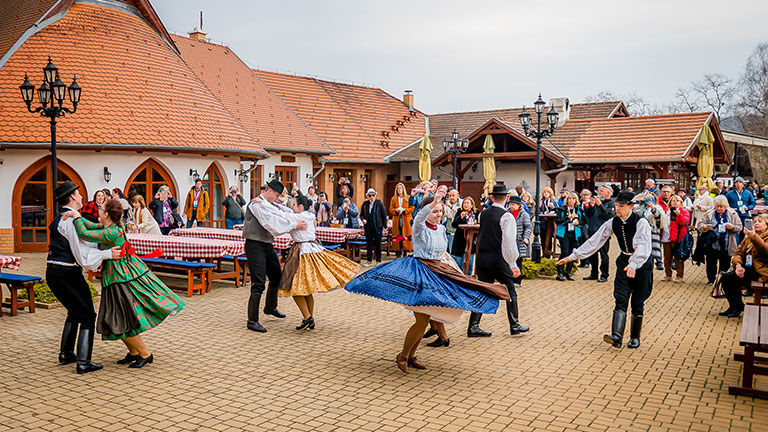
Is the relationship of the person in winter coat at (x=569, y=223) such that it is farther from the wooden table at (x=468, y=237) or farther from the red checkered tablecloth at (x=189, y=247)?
the red checkered tablecloth at (x=189, y=247)

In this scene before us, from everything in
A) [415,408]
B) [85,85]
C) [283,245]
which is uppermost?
[85,85]

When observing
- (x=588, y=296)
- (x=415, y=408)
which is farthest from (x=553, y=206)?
(x=415, y=408)

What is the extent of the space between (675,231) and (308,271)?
7.94 metres

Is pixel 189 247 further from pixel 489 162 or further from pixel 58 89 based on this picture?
pixel 489 162

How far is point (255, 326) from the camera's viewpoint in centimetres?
834

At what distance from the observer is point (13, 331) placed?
828cm

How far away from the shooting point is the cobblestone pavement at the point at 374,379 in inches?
208

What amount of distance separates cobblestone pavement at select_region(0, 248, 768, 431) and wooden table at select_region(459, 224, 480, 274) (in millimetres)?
2514

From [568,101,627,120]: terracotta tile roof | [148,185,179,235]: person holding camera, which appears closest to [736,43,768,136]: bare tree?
[568,101,627,120]: terracotta tile roof

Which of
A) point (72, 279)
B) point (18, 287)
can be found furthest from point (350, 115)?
point (72, 279)

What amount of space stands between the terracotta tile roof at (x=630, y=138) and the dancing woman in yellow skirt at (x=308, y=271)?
18.6 metres

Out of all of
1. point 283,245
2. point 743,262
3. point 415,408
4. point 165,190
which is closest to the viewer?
point 415,408

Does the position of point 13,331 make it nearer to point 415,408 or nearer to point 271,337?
point 271,337

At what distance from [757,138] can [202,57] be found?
23.8 metres
